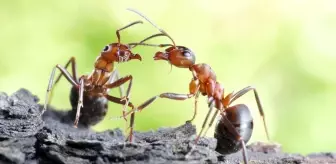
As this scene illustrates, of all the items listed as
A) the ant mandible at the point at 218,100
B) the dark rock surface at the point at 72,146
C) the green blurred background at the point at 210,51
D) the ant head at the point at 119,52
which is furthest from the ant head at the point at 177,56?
the green blurred background at the point at 210,51

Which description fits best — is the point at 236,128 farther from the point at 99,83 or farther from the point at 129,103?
the point at 99,83

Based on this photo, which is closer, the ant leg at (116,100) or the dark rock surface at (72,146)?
the dark rock surface at (72,146)

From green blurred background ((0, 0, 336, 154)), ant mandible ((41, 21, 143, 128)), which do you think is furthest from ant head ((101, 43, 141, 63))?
green blurred background ((0, 0, 336, 154))

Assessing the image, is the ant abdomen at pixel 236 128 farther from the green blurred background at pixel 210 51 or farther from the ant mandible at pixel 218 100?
the green blurred background at pixel 210 51

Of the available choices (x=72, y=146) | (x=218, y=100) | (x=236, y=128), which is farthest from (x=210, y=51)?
(x=72, y=146)

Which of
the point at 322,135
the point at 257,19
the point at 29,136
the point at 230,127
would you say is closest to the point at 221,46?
the point at 257,19

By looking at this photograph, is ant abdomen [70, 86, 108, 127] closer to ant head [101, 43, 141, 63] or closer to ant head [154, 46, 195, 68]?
Answer: ant head [101, 43, 141, 63]
